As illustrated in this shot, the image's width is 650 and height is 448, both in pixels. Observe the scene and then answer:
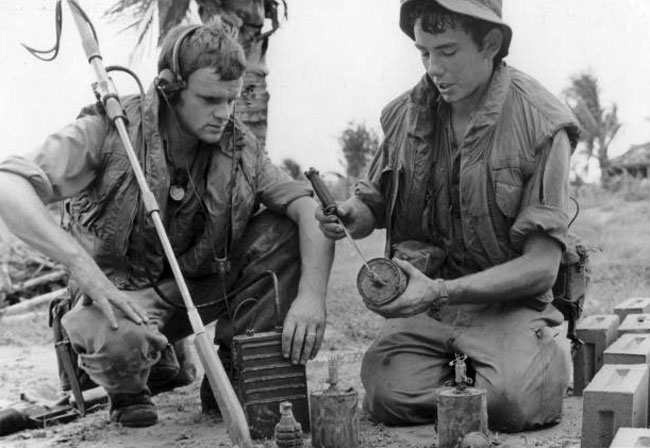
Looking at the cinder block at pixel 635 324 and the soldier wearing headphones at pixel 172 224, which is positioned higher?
the soldier wearing headphones at pixel 172 224

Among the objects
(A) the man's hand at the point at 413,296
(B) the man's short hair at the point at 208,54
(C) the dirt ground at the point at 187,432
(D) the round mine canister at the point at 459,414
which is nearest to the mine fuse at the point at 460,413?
(D) the round mine canister at the point at 459,414

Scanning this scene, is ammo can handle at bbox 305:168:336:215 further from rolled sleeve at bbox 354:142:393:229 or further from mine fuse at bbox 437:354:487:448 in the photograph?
mine fuse at bbox 437:354:487:448

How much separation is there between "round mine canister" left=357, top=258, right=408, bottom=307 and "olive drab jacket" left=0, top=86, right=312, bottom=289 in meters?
0.85

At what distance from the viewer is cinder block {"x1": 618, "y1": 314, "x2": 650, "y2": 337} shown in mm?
5078

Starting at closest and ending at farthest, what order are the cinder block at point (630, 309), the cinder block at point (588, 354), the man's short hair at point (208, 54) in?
the man's short hair at point (208, 54)
the cinder block at point (588, 354)
the cinder block at point (630, 309)

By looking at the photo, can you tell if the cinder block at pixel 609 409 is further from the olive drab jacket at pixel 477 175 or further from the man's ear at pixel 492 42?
the man's ear at pixel 492 42

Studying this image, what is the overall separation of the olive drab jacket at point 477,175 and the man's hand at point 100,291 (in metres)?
1.42

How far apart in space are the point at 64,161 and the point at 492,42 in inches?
A: 86.5

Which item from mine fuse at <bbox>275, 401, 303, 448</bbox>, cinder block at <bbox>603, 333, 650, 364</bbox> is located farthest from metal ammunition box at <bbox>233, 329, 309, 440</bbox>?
cinder block at <bbox>603, 333, 650, 364</bbox>

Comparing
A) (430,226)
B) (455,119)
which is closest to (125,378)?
(430,226)

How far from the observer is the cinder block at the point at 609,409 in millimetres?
3562

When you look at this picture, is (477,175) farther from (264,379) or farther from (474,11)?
(264,379)

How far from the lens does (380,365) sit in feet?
15.4

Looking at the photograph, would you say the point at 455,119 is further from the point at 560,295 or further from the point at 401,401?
the point at 401,401
